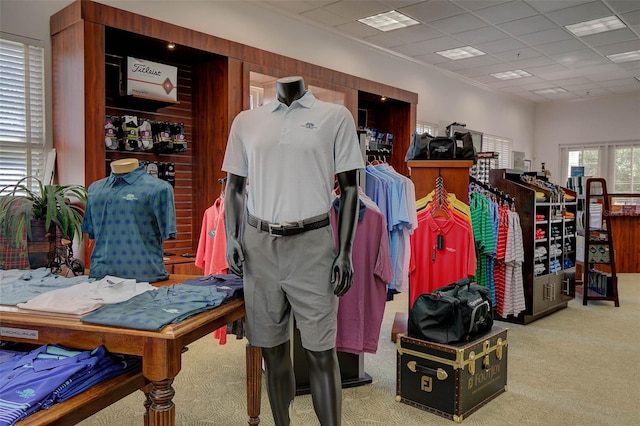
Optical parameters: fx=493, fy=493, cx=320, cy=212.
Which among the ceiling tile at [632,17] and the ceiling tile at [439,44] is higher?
the ceiling tile at [632,17]

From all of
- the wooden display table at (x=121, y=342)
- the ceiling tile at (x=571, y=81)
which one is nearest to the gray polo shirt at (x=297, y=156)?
the wooden display table at (x=121, y=342)

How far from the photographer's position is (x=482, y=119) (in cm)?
1048

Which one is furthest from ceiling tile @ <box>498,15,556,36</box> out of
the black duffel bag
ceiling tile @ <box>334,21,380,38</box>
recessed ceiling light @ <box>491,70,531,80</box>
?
the black duffel bag

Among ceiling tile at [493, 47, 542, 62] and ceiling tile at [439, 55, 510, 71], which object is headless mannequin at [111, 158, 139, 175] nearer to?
ceiling tile at [493, 47, 542, 62]

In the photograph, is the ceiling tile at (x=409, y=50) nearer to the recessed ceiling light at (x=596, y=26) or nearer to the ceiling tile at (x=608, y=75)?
the recessed ceiling light at (x=596, y=26)

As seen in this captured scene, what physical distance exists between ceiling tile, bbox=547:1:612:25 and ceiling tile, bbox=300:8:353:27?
8.54ft

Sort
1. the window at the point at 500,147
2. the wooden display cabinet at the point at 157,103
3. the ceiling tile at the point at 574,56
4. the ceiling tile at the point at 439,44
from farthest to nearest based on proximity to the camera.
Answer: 1. the window at the point at 500,147
2. the ceiling tile at the point at 574,56
3. the ceiling tile at the point at 439,44
4. the wooden display cabinet at the point at 157,103

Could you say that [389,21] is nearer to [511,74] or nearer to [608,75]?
[511,74]

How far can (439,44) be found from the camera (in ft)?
24.5

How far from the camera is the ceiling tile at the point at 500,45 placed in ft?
23.9

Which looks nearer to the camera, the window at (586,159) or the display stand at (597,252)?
the display stand at (597,252)

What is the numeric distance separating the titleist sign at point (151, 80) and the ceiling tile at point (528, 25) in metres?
4.53

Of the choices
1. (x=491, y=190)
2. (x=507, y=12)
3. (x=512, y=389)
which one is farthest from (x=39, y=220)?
(x=507, y=12)

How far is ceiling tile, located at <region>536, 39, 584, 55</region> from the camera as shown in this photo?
7.37m
